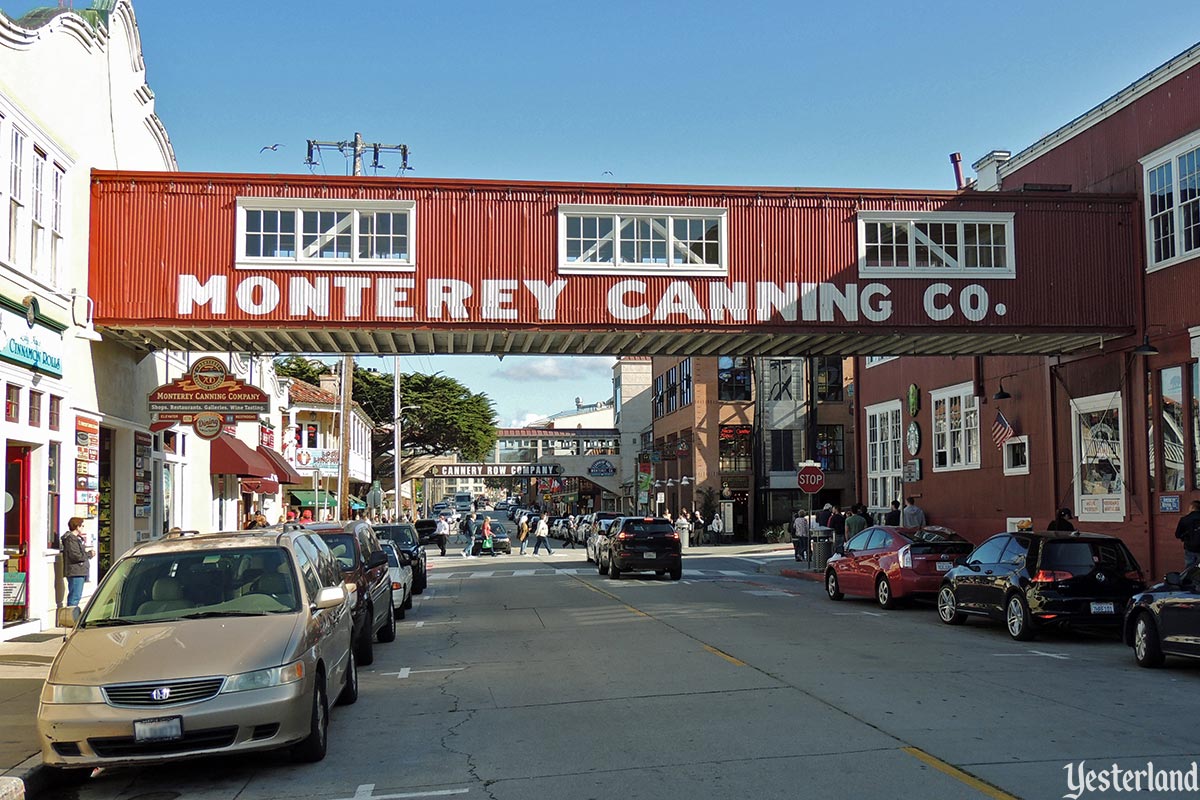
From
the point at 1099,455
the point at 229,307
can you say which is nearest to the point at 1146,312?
the point at 1099,455

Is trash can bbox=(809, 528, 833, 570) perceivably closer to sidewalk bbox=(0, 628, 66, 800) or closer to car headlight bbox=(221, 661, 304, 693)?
sidewalk bbox=(0, 628, 66, 800)

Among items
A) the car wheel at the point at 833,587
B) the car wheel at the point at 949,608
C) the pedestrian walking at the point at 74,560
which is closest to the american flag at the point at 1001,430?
the car wheel at the point at 833,587

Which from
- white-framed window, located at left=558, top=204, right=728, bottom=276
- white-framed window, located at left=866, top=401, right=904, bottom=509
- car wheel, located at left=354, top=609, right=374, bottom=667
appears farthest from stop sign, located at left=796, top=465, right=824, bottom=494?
car wheel, located at left=354, top=609, right=374, bottom=667

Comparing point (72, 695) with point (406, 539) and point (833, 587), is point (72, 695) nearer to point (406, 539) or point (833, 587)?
point (406, 539)

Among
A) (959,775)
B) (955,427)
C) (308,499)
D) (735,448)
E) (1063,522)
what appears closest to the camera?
(959,775)

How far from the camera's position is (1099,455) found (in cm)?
2305

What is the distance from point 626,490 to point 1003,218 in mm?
61772

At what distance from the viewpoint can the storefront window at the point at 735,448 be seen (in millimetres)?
58969

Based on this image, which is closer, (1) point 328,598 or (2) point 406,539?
(1) point 328,598

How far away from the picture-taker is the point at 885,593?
795 inches

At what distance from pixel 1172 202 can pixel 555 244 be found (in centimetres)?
1139

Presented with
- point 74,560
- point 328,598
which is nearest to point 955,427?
point 74,560

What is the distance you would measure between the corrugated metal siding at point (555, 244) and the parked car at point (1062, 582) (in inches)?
276

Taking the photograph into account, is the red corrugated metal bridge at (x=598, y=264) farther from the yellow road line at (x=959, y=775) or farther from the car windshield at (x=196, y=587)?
the yellow road line at (x=959, y=775)
